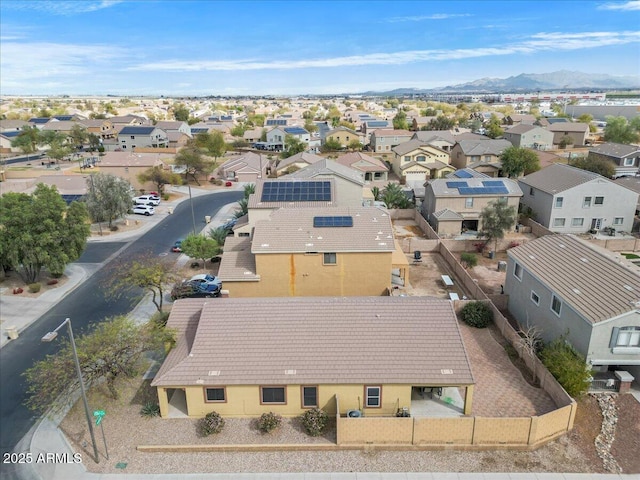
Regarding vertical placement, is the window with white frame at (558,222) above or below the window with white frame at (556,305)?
below

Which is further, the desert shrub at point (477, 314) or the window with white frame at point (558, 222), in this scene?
the window with white frame at point (558, 222)

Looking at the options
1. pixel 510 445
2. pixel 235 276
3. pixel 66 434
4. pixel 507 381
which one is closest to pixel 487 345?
pixel 507 381

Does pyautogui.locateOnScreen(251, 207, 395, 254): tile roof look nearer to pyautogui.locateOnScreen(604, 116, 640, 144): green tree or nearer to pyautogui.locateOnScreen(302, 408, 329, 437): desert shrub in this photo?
pyautogui.locateOnScreen(302, 408, 329, 437): desert shrub

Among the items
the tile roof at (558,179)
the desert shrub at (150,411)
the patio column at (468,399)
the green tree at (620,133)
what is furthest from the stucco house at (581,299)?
the green tree at (620,133)

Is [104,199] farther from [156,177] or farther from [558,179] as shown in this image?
[558,179]

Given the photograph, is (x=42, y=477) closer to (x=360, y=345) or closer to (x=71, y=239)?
(x=360, y=345)

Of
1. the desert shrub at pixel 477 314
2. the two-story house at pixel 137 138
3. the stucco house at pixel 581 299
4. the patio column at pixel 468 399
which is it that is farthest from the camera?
the two-story house at pixel 137 138

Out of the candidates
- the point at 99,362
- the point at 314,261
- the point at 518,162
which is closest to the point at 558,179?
the point at 518,162

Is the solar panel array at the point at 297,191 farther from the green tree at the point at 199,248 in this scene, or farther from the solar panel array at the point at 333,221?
the solar panel array at the point at 333,221
